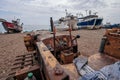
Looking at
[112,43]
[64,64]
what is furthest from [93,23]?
[64,64]

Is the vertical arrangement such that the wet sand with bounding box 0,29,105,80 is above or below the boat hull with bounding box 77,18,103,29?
below

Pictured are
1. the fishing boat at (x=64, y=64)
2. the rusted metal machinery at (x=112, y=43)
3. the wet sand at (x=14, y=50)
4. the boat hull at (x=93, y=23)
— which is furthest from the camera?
the boat hull at (x=93, y=23)

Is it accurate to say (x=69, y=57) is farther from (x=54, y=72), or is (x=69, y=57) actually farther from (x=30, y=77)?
(x=54, y=72)

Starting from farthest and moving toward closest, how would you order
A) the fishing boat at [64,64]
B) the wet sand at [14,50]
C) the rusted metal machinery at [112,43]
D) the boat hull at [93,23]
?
the boat hull at [93,23], the wet sand at [14,50], the rusted metal machinery at [112,43], the fishing boat at [64,64]

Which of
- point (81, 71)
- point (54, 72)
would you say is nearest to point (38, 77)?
point (81, 71)

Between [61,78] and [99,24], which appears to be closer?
[61,78]

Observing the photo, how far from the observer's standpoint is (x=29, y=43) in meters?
5.17

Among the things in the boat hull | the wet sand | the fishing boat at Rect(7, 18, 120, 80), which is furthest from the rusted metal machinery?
the boat hull

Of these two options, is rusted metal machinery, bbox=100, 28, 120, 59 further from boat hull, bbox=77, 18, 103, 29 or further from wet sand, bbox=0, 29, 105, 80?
boat hull, bbox=77, 18, 103, 29

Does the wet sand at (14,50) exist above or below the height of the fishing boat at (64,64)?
→ below

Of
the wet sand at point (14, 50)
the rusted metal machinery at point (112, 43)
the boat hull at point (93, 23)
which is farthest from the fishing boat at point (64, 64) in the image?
the boat hull at point (93, 23)

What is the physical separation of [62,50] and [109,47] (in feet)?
5.49

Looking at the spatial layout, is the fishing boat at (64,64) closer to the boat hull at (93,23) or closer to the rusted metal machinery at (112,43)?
the rusted metal machinery at (112,43)

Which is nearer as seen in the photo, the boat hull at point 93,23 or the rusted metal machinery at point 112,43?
the rusted metal machinery at point 112,43
